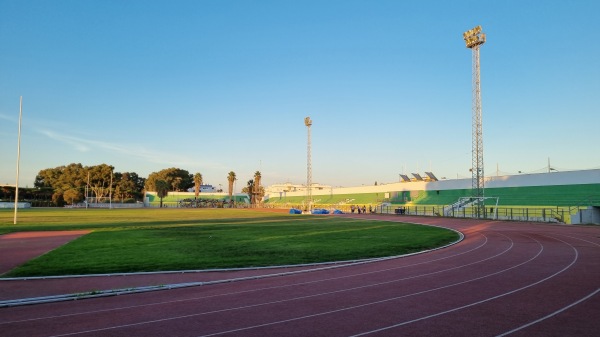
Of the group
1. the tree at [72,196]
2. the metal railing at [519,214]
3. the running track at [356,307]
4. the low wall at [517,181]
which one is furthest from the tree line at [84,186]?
the running track at [356,307]

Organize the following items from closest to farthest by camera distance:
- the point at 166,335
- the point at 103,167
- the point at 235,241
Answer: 1. the point at 166,335
2. the point at 235,241
3. the point at 103,167

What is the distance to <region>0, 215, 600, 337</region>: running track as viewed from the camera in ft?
23.0

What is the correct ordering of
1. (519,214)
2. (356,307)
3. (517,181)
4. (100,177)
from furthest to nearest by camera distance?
(100,177), (517,181), (519,214), (356,307)

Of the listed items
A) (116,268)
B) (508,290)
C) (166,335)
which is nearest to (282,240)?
(116,268)

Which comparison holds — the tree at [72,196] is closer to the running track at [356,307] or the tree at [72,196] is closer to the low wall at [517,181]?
the low wall at [517,181]

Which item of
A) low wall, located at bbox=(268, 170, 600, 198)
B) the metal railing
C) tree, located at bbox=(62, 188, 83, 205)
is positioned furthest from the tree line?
the metal railing

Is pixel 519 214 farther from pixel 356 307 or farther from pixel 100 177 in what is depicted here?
pixel 100 177

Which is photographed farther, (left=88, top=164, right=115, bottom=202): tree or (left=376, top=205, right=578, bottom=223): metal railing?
(left=88, top=164, right=115, bottom=202): tree

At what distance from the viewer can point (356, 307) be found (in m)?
8.40

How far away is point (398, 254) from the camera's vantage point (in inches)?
652

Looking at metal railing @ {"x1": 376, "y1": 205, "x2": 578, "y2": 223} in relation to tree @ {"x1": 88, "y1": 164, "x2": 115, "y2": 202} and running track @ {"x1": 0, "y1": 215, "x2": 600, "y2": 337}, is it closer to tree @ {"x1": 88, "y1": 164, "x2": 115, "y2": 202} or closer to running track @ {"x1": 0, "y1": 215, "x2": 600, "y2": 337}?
running track @ {"x1": 0, "y1": 215, "x2": 600, "y2": 337}

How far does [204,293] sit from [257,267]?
3534 millimetres

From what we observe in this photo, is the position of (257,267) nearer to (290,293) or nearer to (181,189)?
(290,293)

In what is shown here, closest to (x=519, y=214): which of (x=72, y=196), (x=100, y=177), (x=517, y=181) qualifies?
(x=517, y=181)
